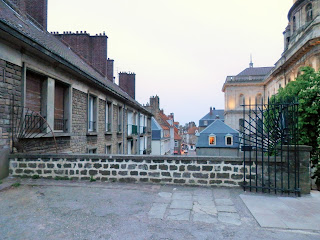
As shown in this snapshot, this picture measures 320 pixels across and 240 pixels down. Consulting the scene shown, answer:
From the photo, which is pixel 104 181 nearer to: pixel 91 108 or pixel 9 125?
pixel 9 125

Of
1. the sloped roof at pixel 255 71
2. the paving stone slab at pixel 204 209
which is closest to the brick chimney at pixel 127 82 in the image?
the paving stone slab at pixel 204 209

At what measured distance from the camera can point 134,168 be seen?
241 inches

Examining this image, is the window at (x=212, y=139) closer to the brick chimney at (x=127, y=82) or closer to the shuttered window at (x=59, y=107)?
the brick chimney at (x=127, y=82)

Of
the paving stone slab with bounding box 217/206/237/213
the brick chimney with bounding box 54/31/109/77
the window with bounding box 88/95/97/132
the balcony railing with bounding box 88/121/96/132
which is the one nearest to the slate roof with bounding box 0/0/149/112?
the window with bounding box 88/95/97/132

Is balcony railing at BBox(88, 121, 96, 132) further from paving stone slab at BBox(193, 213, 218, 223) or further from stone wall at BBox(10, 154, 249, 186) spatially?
paving stone slab at BBox(193, 213, 218, 223)

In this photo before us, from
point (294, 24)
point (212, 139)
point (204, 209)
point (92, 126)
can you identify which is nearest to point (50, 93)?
point (92, 126)

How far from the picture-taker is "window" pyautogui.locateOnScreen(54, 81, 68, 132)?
891cm

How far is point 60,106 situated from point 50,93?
1.11 m

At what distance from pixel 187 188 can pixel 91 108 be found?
8333mm

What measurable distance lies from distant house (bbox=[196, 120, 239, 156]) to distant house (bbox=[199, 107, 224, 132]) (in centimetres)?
3444

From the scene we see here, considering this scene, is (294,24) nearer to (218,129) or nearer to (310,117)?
(218,129)

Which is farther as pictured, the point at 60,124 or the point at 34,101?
the point at 60,124

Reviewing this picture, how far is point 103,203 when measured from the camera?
4391 millimetres

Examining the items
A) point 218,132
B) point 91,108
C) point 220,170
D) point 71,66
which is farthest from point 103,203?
point 218,132
